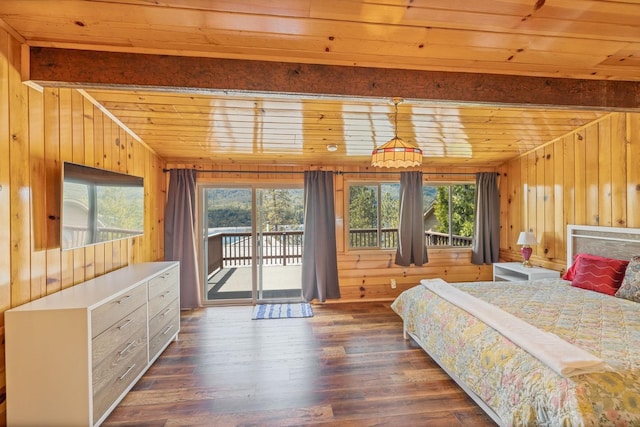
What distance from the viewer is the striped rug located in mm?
4078

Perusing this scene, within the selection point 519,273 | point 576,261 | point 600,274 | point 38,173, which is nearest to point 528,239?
point 519,273

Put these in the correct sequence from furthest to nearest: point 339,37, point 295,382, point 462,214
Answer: point 462,214
point 295,382
point 339,37

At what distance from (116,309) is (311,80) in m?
2.12

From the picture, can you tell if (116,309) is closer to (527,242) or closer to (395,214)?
(395,214)

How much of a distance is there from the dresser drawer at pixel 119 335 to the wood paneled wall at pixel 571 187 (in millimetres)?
4693

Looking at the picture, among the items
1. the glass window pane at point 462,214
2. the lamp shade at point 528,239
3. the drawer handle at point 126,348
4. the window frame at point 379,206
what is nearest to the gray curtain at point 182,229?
the drawer handle at point 126,348

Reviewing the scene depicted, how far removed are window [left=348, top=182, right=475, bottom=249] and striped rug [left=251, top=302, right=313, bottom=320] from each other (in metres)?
1.19

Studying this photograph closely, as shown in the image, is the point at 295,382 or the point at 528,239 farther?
the point at 528,239

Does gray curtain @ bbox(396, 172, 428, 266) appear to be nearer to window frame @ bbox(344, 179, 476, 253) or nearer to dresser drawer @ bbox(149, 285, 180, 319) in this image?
window frame @ bbox(344, 179, 476, 253)

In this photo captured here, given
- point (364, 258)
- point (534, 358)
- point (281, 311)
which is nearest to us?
point (534, 358)

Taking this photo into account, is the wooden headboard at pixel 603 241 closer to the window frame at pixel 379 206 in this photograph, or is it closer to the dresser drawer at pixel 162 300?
the window frame at pixel 379 206

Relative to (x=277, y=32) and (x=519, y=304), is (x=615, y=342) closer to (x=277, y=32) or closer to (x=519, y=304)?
(x=519, y=304)

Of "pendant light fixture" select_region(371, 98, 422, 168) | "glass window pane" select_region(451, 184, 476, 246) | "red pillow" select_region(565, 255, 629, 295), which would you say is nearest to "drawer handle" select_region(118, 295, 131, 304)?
"pendant light fixture" select_region(371, 98, 422, 168)

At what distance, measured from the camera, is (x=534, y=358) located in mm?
1720
